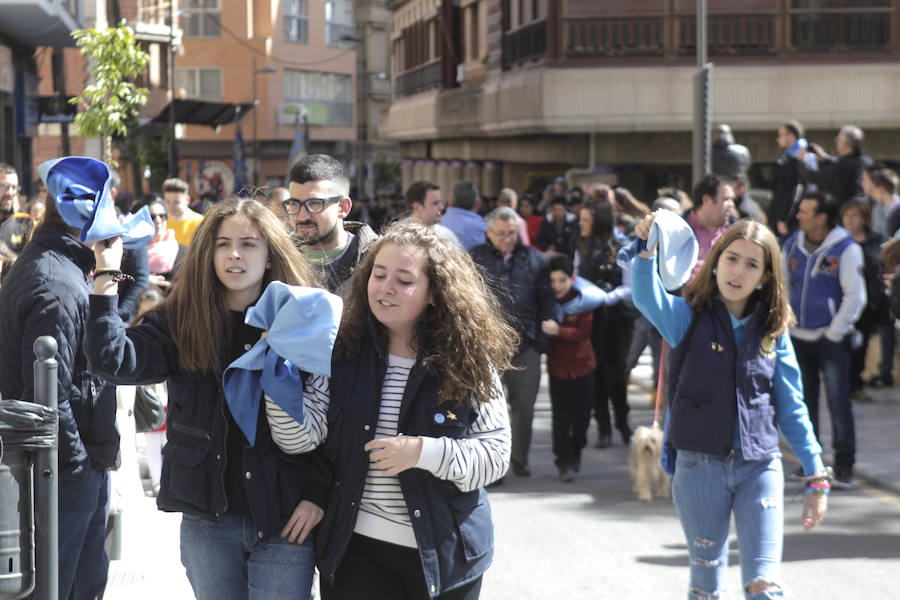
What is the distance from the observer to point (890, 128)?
23500mm

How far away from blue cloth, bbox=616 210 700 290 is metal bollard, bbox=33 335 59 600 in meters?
2.25

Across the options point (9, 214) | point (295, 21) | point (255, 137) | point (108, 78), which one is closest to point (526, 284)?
point (9, 214)

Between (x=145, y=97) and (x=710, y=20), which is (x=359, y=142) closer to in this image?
(x=710, y=20)

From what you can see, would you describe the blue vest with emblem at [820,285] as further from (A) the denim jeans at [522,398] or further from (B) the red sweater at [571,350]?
(A) the denim jeans at [522,398]

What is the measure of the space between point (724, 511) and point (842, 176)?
962 cm

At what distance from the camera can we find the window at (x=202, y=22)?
66062 millimetres

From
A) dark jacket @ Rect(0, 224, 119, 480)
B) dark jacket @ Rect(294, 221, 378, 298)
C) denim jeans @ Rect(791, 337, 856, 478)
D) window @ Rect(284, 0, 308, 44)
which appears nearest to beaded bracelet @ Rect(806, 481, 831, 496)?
dark jacket @ Rect(294, 221, 378, 298)

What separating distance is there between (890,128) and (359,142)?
5710cm

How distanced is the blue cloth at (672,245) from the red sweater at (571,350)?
181 inches

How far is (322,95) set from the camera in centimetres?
7450

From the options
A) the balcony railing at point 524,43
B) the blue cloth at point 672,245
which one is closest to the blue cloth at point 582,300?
the blue cloth at point 672,245

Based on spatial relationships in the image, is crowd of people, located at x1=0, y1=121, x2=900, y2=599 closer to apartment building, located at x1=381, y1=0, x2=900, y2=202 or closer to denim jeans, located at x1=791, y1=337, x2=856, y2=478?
denim jeans, located at x1=791, y1=337, x2=856, y2=478

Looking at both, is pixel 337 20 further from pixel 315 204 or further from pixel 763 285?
pixel 763 285

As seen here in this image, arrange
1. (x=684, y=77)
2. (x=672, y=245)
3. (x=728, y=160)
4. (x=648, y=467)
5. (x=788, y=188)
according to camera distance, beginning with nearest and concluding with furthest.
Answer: (x=672, y=245) → (x=648, y=467) → (x=728, y=160) → (x=788, y=188) → (x=684, y=77)
